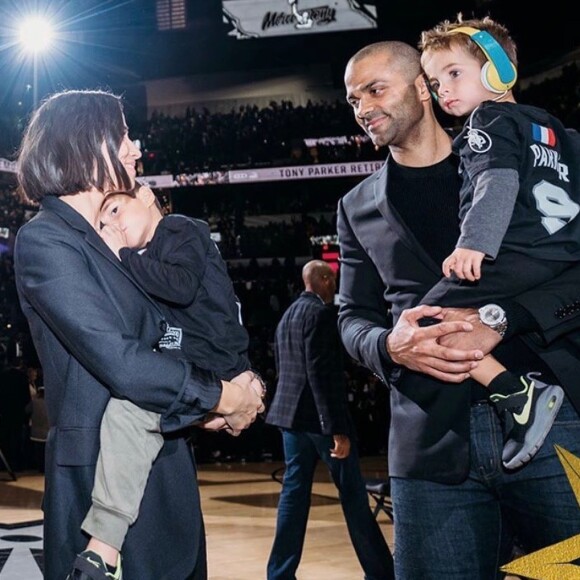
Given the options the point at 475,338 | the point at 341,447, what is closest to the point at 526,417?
the point at 475,338

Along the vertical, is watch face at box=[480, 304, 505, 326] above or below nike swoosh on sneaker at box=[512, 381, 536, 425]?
above

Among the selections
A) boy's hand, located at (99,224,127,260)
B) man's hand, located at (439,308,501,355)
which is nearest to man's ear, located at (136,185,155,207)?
boy's hand, located at (99,224,127,260)

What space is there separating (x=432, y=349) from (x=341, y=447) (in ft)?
9.77

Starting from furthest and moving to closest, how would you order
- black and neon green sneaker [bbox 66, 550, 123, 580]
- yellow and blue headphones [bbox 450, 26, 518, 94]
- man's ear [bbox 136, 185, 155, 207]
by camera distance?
man's ear [bbox 136, 185, 155, 207], yellow and blue headphones [bbox 450, 26, 518, 94], black and neon green sneaker [bbox 66, 550, 123, 580]

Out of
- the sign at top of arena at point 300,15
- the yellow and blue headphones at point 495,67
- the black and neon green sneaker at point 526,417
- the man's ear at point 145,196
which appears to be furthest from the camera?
the sign at top of arena at point 300,15

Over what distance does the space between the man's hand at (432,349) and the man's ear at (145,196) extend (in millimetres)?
929

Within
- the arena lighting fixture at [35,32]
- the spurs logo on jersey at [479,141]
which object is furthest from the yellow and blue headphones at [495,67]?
the arena lighting fixture at [35,32]

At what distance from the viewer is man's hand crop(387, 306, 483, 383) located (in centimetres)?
196

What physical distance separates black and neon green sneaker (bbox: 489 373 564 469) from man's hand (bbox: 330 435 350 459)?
2.92 m

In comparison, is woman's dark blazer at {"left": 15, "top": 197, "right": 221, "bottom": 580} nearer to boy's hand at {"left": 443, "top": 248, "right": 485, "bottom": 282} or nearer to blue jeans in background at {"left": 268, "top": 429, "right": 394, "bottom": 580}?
boy's hand at {"left": 443, "top": 248, "right": 485, "bottom": 282}

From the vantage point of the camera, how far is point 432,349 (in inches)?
77.3

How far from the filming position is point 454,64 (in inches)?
91.7

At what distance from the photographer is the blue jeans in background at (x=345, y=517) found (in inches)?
183

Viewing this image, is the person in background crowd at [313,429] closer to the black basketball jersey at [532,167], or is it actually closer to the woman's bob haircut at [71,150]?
the black basketball jersey at [532,167]
